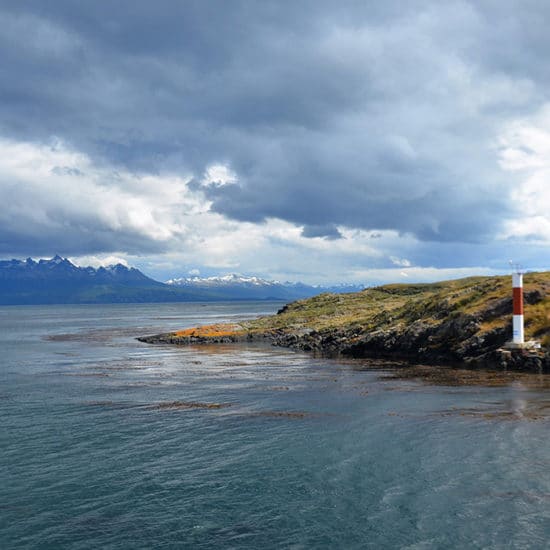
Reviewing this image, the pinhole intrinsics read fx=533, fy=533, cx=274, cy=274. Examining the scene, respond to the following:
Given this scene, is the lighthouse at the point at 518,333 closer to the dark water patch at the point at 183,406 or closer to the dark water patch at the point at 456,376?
the dark water patch at the point at 456,376

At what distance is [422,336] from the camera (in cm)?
7812

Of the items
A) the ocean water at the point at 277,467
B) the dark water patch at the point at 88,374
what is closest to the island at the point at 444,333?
the ocean water at the point at 277,467

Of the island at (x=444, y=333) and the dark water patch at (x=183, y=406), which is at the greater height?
the island at (x=444, y=333)

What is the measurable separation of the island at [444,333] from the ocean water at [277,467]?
1324cm

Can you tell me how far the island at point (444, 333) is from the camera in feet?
A: 219

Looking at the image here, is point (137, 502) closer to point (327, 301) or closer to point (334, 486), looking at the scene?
point (334, 486)

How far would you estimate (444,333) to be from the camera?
75.6 m

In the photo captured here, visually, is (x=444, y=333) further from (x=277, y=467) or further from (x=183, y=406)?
(x=277, y=467)

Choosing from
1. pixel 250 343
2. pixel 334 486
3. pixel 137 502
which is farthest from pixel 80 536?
pixel 250 343

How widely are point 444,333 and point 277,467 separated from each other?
174 feet

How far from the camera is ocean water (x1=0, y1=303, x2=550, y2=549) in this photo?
20609 mm

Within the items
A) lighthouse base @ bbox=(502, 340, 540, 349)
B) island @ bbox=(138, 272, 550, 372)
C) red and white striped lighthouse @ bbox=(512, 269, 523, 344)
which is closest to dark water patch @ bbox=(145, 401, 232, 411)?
island @ bbox=(138, 272, 550, 372)

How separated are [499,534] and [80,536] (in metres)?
15.8

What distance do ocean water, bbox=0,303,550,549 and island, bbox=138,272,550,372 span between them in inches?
521
